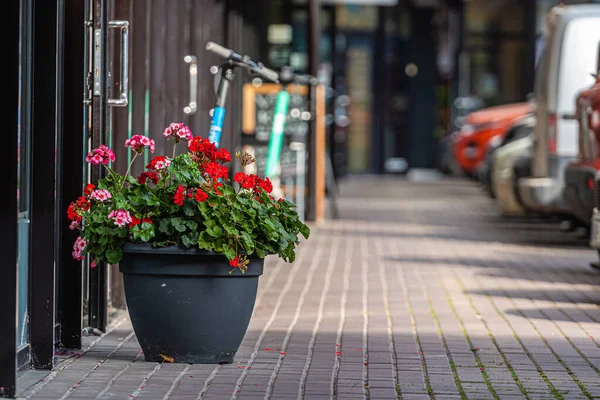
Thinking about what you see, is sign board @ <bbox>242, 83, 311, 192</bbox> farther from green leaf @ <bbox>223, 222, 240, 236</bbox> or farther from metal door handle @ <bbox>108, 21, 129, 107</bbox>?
green leaf @ <bbox>223, 222, 240, 236</bbox>

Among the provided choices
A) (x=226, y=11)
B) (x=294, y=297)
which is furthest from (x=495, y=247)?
(x=294, y=297)

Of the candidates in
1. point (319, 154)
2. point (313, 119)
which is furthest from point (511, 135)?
point (313, 119)

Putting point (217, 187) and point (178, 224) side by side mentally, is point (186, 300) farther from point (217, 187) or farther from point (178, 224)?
point (217, 187)

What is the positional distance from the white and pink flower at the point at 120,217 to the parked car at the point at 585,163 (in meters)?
4.93

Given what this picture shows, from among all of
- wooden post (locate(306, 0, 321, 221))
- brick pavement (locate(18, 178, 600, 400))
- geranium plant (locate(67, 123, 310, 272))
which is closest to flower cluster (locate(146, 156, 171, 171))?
geranium plant (locate(67, 123, 310, 272))

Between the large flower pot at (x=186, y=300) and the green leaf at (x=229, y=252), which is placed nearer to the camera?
the green leaf at (x=229, y=252)

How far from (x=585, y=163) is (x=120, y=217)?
5574mm

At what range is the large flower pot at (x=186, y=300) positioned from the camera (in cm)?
534

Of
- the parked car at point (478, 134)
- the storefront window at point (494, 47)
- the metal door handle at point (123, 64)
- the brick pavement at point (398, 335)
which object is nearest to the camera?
the brick pavement at point (398, 335)

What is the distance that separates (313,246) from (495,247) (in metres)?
1.67

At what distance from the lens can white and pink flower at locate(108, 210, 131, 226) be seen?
5230 mm

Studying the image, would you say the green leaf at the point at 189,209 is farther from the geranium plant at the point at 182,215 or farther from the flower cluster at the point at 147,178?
the flower cluster at the point at 147,178

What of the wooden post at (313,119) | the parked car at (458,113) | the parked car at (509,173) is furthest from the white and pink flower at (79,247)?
the parked car at (458,113)

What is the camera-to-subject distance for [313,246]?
39.5ft
